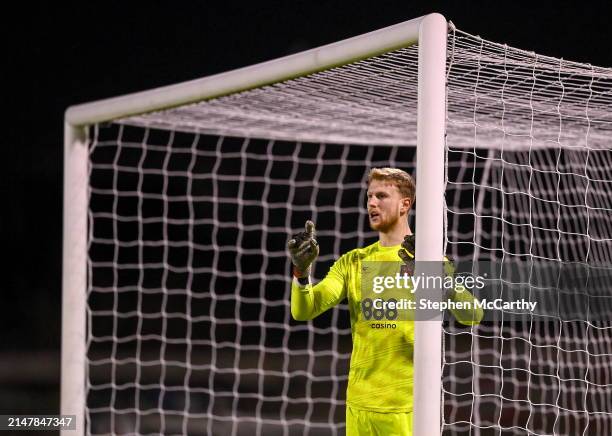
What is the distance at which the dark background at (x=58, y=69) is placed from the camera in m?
8.34

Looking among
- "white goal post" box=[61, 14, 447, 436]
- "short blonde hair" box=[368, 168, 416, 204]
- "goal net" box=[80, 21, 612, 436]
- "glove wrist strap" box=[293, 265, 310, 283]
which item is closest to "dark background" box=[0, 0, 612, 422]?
"goal net" box=[80, 21, 612, 436]

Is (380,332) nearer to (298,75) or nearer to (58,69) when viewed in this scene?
(298,75)

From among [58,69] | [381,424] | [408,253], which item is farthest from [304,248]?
[58,69]

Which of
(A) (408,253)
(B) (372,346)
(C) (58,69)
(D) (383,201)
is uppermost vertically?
(C) (58,69)

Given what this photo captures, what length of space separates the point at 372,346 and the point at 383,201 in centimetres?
49

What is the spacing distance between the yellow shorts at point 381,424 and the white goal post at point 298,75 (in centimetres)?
31

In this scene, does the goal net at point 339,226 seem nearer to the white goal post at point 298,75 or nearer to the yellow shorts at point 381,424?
the white goal post at point 298,75

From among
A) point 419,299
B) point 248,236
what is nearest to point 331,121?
point 419,299

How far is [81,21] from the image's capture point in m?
8.59

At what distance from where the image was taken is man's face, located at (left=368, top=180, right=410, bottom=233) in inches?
118

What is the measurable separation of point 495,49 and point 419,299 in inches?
35.5

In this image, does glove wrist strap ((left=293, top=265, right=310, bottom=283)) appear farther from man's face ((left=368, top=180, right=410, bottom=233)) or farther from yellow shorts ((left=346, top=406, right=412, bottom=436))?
yellow shorts ((left=346, top=406, right=412, bottom=436))

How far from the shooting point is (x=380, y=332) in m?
2.99

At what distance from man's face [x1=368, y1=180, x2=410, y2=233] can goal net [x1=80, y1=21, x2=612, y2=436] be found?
10.1 inches
